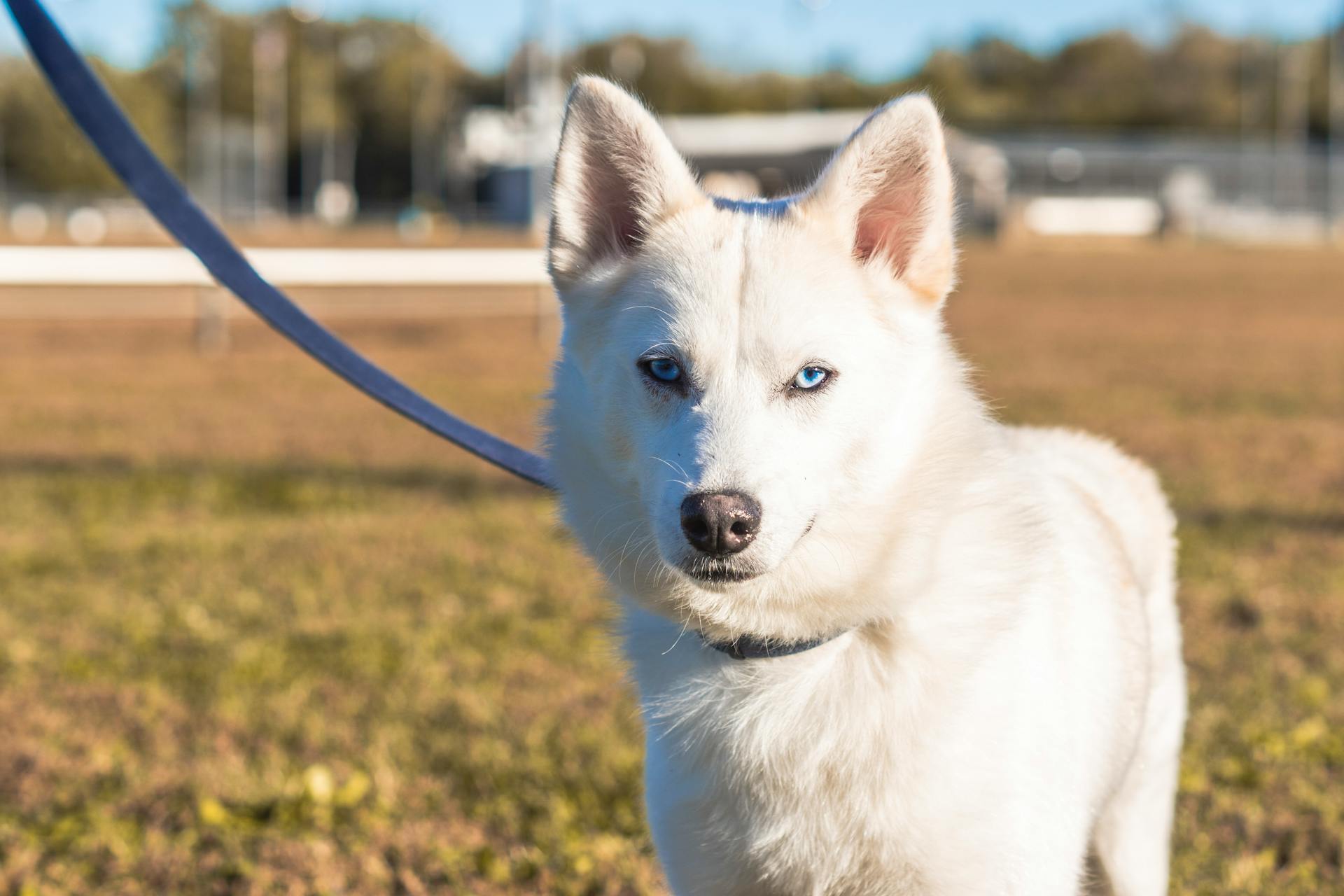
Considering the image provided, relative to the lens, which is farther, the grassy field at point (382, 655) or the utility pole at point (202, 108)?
the utility pole at point (202, 108)

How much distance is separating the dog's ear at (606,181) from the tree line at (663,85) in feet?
270

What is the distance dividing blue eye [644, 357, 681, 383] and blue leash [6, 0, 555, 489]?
1.24ft

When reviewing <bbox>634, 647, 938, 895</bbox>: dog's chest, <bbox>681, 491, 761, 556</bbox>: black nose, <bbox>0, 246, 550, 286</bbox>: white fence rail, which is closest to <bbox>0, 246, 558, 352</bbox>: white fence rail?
<bbox>0, 246, 550, 286</bbox>: white fence rail

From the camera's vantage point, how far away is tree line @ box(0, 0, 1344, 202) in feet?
286

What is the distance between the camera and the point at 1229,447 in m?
10.1

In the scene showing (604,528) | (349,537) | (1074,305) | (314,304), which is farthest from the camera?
(1074,305)

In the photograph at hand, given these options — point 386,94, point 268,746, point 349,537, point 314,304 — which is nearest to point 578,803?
point 268,746

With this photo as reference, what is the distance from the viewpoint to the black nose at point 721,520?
7.49 feet

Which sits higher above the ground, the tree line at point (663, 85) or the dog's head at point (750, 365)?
the tree line at point (663, 85)

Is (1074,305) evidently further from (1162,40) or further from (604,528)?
(1162,40)

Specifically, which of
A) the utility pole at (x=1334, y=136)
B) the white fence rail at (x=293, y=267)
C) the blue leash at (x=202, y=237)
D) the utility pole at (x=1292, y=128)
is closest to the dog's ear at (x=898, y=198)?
the blue leash at (x=202, y=237)

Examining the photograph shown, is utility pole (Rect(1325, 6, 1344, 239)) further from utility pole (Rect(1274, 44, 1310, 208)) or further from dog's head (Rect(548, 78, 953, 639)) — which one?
dog's head (Rect(548, 78, 953, 639))

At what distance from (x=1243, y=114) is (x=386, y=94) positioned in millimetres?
62320

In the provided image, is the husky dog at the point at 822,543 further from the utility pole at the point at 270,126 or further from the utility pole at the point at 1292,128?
the utility pole at the point at 1292,128
